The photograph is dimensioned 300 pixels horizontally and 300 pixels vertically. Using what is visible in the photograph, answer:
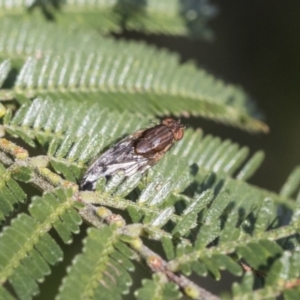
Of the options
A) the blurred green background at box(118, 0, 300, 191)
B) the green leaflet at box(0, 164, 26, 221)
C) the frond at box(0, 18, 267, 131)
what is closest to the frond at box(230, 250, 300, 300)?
the green leaflet at box(0, 164, 26, 221)

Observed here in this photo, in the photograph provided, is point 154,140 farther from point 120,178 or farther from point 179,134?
Result: point 120,178

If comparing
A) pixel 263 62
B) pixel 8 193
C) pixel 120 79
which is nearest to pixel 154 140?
pixel 8 193

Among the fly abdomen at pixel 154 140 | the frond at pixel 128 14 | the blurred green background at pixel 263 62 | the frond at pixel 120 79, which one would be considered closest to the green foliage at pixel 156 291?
the fly abdomen at pixel 154 140

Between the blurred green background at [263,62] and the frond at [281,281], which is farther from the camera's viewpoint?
the blurred green background at [263,62]

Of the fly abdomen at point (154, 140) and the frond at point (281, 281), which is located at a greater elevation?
the fly abdomen at point (154, 140)

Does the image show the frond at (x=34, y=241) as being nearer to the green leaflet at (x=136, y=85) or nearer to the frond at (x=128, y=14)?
the green leaflet at (x=136, y=85)

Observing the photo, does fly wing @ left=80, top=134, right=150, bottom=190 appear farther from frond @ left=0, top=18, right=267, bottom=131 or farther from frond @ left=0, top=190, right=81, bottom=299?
frond @ left=0, top=18, right=267, bottom=131

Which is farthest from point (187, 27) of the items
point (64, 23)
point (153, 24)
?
point (64, 23)

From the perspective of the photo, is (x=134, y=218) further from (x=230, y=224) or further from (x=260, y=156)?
(x=260, y=156)
